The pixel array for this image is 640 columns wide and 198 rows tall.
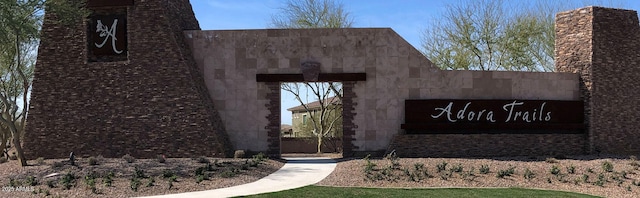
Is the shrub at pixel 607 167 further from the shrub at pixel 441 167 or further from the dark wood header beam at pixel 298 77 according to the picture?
the dark wood header beam at pixel 298 77

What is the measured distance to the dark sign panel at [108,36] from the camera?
2350cm

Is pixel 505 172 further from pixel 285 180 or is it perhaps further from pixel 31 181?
pixel 31 181

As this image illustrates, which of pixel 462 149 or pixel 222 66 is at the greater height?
pixel 222 66

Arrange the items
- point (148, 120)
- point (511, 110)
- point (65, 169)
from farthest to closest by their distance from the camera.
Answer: point (511, 110), point (148, 120), point (65, 169)

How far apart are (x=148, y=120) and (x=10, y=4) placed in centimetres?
686

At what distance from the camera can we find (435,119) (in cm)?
2433

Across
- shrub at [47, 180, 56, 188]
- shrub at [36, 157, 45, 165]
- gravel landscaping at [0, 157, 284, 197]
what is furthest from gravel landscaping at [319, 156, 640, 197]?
shrub at [36, 157, 45, 165]

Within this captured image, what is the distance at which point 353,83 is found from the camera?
2428 cm

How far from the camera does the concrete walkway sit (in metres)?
16.2

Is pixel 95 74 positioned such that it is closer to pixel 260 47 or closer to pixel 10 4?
pixel 10 4

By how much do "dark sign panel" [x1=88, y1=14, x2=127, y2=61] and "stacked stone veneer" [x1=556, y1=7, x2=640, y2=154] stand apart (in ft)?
68.3

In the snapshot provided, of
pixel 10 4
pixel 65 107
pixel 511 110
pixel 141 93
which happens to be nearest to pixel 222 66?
pixel 141 93

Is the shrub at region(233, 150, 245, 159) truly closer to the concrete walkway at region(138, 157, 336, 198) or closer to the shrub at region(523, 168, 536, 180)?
the concrete walkway at region(138, 157, 336, 198)

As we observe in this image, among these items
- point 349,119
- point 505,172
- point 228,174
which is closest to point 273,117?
point 349,119
